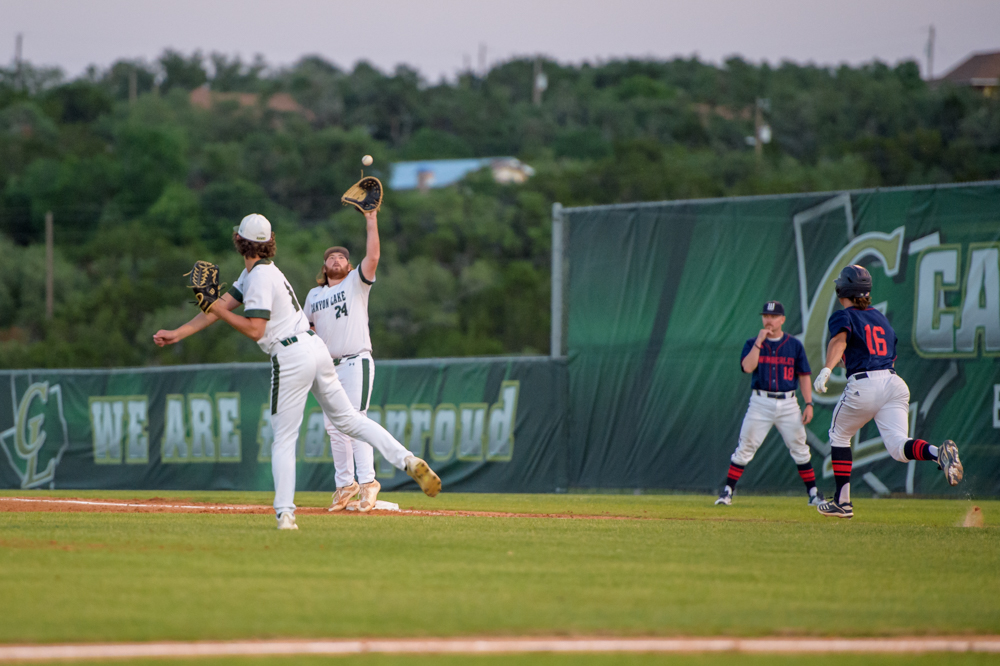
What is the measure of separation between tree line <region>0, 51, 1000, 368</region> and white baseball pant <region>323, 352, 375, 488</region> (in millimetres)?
43137

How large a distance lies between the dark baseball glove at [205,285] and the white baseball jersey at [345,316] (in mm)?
2046

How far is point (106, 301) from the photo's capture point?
2363 inches

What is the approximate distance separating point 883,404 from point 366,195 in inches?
196

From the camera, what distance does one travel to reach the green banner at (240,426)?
1903cm

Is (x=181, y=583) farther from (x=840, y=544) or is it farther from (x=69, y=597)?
(x=840, y=544)

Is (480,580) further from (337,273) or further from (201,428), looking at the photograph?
(201,428)

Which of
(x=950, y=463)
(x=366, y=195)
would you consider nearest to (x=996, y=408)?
(x=950, y=463)

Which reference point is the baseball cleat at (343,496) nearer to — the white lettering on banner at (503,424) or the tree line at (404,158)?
the white lettering on banner at (503,424)

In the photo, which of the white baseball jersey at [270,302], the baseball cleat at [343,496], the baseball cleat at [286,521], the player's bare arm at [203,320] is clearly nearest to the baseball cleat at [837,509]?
the baseball cleat at [343,496]

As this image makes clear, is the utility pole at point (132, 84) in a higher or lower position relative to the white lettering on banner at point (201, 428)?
higher

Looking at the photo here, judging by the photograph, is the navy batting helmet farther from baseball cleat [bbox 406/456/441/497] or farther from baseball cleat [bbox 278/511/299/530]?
baseball cleat [bbox 278/511/299/530]

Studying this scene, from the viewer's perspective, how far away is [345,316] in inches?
421

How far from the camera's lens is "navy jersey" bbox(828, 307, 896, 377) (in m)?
10.8

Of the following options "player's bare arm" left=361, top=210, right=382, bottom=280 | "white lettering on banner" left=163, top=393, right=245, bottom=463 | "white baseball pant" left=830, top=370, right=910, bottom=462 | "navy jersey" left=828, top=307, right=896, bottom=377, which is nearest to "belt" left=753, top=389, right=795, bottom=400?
"white baseball pant" left=830, top=370, right=910, bottom=462
